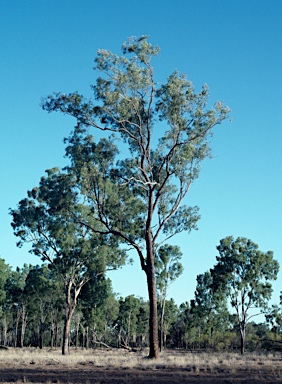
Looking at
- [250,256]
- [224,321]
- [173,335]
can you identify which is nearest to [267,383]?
[250,256]

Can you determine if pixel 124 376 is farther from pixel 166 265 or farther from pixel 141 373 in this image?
pixel 166 265

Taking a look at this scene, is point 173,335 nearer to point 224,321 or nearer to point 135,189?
point 224,321

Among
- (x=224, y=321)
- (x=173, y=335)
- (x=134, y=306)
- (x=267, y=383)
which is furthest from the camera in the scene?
(x=173, y=335)

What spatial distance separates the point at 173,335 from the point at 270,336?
27626 millimetres

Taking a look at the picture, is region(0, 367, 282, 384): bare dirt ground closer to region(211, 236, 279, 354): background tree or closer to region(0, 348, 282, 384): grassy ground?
region(0, 348, 282, 384): grassy ground

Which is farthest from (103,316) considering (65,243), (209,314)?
(65,243)

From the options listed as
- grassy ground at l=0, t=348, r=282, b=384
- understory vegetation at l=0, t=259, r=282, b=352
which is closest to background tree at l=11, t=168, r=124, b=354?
understory vegetation at l=0, t=259, r=282, b=352

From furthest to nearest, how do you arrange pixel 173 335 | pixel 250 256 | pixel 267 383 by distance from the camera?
1. pixel 173 335
2. pixel 250 256
3. pixel 267 383

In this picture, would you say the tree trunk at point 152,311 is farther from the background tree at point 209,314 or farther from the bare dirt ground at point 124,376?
the background tree at point 209,314

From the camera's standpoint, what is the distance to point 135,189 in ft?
95.6

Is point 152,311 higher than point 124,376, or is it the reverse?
point 152,311

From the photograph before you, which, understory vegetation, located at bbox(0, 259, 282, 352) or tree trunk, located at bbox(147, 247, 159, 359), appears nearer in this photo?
tree trunk, located at bbox(147, 247, 159, 359)

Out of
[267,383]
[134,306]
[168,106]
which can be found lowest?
[267,383]

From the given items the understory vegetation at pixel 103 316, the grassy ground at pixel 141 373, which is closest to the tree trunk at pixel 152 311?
the grassy ground at pixel 141 373
